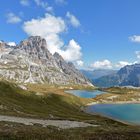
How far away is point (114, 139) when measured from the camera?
79.7ft

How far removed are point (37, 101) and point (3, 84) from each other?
2538 centimetres

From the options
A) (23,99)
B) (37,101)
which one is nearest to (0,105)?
(23,99)

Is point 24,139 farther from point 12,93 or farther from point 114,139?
point 12,93

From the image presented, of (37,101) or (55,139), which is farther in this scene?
(37,101)

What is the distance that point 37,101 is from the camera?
646 feet

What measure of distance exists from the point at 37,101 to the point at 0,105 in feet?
282

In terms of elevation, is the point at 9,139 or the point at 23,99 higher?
the point at 23,99

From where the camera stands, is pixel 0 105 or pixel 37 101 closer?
pixel 0 105

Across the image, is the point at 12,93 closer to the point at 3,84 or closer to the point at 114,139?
the point at 3,84

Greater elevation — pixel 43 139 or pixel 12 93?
pixel 12 93

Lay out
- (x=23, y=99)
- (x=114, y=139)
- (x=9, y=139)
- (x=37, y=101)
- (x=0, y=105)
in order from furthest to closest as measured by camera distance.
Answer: (x=37, y=101) → (x=23, y=99) → (x=0, y=105) → (x=114, y=139) → (x=9, y=139)

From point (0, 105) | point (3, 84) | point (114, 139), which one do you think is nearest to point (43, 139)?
point (114, 139)

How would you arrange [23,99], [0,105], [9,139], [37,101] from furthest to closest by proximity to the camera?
[37,101], [23,99], [0,105], [9,139]

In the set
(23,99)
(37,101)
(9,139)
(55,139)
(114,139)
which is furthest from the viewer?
(37,101)
